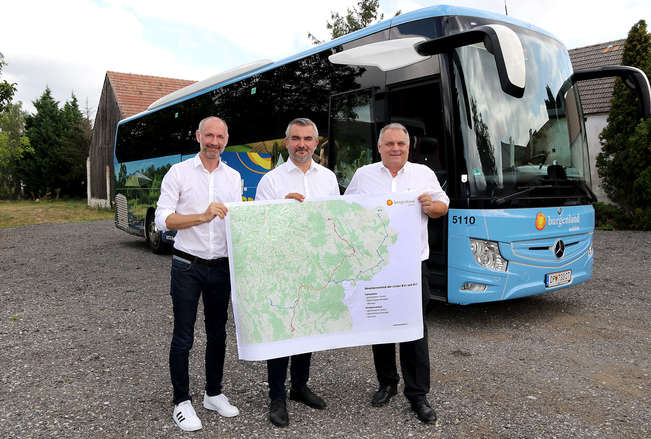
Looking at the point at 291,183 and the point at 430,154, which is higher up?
the point at 430,154

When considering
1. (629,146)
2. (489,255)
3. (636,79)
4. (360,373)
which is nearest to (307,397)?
(360,373)

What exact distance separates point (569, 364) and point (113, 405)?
12.7ft

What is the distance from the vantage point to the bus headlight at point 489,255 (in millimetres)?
5281

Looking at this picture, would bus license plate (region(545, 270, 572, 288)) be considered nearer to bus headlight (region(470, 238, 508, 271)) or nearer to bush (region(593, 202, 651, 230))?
bus headlight (region(470, 238, 508, 271))

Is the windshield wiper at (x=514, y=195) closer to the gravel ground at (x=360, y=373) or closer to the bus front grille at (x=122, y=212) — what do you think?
the gravel ground at (x=360, y=373)

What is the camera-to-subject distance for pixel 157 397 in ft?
13.2

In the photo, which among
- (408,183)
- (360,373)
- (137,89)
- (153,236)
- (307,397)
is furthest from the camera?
(137,89)

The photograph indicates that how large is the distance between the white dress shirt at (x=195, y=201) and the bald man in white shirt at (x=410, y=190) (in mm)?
1038

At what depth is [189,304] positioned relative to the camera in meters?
3.42

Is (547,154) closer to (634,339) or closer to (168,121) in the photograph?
(634,339)

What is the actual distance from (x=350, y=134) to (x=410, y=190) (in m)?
3.06

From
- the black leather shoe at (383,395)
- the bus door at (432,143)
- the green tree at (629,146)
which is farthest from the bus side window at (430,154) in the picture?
the green tree at (629,146)

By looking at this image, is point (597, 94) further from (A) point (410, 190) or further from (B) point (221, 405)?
(B) point (221, 405)

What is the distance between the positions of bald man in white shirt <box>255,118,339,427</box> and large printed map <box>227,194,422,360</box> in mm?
162
